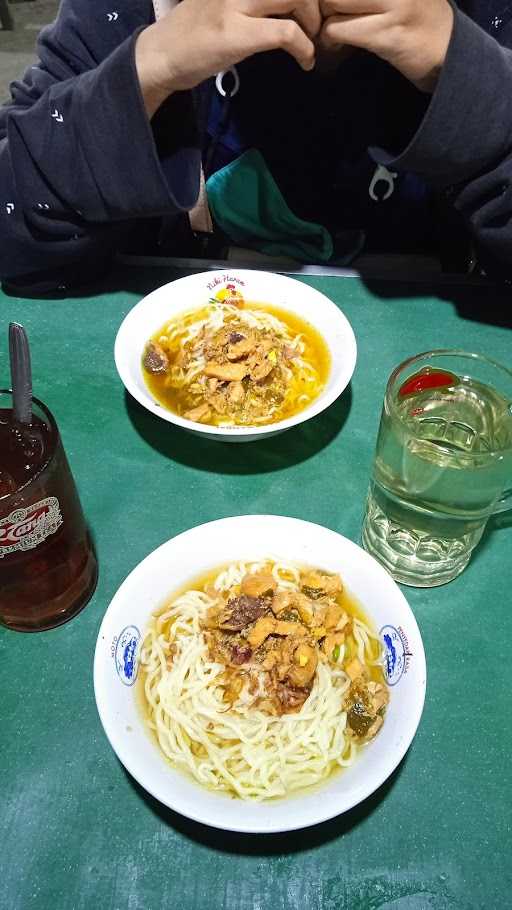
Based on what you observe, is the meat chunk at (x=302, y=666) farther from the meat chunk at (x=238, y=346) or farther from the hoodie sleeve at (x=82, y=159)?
the hoodie sleeve at (x=82, y=159)

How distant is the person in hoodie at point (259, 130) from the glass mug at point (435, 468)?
0.64 meters

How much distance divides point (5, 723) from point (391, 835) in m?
0.64

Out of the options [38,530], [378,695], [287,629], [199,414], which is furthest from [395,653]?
[199,414]

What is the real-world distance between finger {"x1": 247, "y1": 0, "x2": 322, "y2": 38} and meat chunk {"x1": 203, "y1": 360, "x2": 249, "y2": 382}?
828 mm

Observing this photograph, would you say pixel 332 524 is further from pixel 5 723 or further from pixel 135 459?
pixel 5 723

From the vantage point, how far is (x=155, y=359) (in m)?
1.53

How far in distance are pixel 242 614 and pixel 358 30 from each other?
1.36 m

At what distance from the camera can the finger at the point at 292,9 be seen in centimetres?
144

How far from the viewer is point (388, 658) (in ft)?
3.27

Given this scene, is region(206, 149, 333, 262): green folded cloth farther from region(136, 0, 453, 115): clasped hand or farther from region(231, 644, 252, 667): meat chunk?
region(231, 644, 252, 667): meat chunk

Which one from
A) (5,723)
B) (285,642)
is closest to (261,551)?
(285,642)

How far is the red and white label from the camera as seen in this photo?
2.97 feet

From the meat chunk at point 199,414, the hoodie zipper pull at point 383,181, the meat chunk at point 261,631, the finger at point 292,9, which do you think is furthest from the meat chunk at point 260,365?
the hoodie zipper pull at point 383,181

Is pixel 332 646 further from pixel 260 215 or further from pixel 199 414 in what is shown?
pixel 260 215
